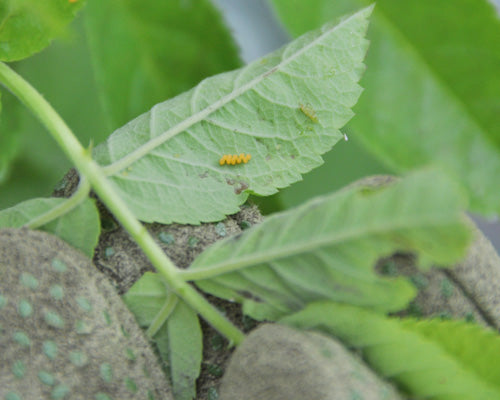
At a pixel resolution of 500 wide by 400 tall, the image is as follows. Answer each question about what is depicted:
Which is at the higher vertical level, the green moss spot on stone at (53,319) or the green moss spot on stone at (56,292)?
the green moss spot on stone at (56,292)

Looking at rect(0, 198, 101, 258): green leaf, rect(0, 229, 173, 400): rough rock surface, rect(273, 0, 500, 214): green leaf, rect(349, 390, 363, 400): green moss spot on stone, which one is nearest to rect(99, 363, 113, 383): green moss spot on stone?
rect(0, 229, 173, 400): rough rock surface

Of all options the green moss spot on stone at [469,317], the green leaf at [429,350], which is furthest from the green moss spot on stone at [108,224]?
the green moss spot on stone at [469,317]

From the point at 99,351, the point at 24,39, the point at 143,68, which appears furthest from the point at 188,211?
the point at 143,68

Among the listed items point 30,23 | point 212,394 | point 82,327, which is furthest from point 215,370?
point 30,23

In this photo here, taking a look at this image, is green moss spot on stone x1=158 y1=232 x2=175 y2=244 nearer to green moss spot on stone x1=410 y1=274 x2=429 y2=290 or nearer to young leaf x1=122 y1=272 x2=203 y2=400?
young leaf x1=122 y1=272 x2=203 y2=400

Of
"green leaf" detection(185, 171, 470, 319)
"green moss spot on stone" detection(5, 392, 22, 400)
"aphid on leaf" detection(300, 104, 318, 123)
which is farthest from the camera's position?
"aphid on leaf" detection(300, 104, 318, 123)

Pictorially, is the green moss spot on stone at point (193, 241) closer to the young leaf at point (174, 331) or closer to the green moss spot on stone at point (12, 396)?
the young leaf at point (174, 331)
